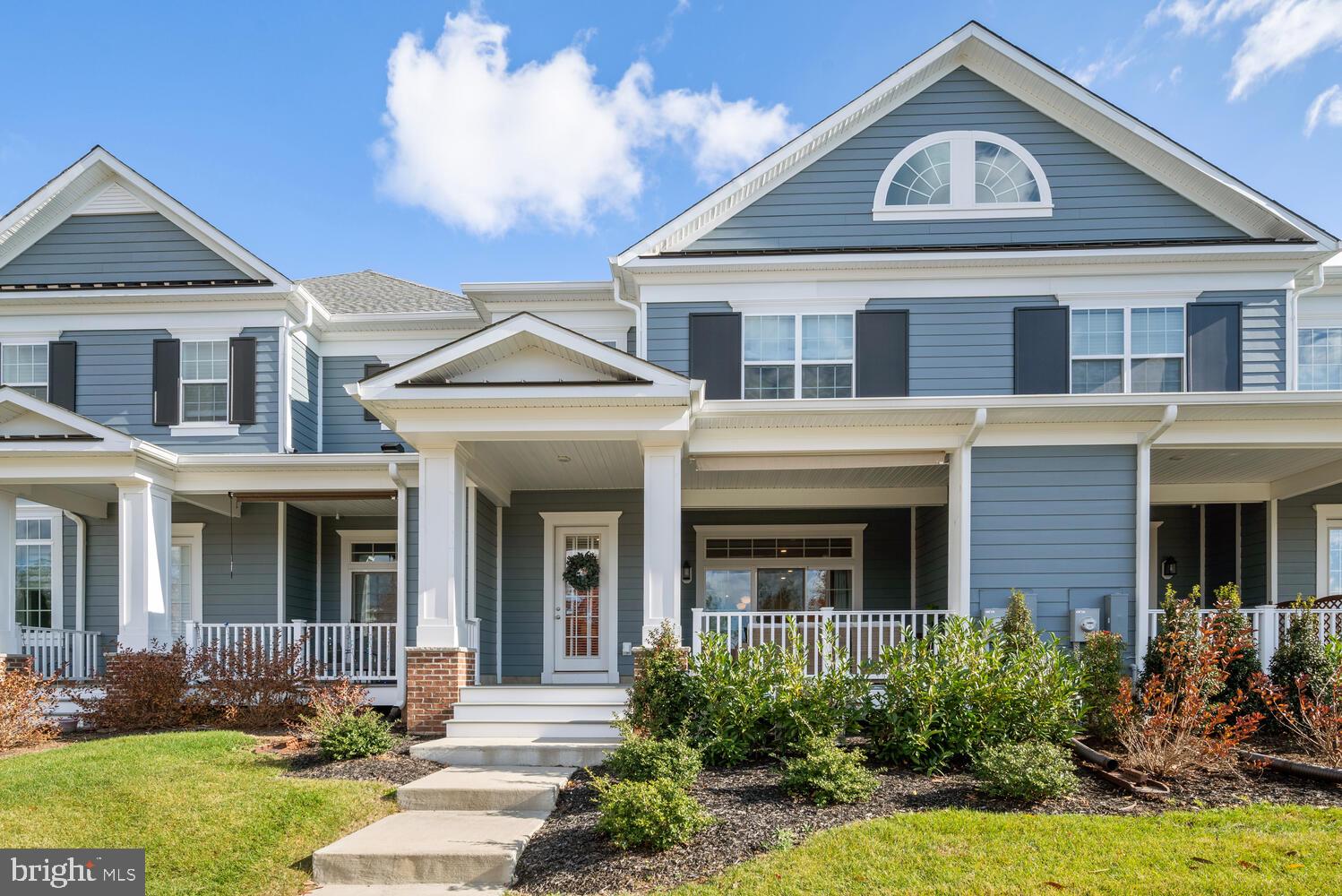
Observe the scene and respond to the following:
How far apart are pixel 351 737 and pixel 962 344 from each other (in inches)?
346

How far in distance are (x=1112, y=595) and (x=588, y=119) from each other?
10.4 metres

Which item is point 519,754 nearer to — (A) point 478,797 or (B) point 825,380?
(A) point 478,797

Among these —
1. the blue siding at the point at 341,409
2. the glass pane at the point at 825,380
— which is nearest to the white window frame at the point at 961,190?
the glass pane at the point at 825,380

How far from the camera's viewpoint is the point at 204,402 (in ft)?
44.3

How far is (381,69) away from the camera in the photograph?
13789mm

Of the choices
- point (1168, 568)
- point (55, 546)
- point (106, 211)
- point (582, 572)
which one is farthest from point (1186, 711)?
point (106, 211)

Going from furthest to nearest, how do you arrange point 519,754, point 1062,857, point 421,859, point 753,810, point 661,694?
point 519,754, point 661,694, point 753,810, point 421,859, point 1062,857

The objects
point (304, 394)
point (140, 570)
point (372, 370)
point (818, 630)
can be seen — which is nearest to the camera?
point (818, 630)

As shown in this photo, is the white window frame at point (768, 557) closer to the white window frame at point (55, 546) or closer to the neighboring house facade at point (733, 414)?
the neighboring house facade at point (733, 414)

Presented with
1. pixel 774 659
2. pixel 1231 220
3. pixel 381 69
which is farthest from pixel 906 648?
pixel 381 69

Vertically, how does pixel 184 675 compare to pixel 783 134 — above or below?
below

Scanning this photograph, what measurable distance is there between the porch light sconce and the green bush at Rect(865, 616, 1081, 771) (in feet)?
22.9

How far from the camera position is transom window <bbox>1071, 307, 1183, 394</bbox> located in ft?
39.7

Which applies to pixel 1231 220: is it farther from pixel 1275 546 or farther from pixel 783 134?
pixel 783 134
